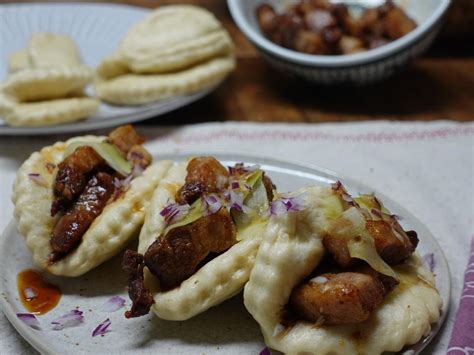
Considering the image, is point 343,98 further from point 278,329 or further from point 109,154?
point 278,329

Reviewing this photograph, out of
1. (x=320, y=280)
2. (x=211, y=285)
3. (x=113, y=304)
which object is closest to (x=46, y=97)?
(x=113, y=304)

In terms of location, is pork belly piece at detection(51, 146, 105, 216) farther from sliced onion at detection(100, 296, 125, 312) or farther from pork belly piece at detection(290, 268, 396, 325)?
pork belly piece at detection(290, 268, 396, 325)

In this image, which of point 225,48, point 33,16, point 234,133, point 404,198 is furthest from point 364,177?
point 33,16

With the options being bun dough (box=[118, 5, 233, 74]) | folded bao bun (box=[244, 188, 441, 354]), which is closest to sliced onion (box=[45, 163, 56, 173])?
folded bao bun (box=[244, 188, 441, 354])

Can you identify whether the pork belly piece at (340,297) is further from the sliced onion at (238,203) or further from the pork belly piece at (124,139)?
the pork belly piece at (124,139)

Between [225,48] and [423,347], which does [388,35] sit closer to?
[225,48]
